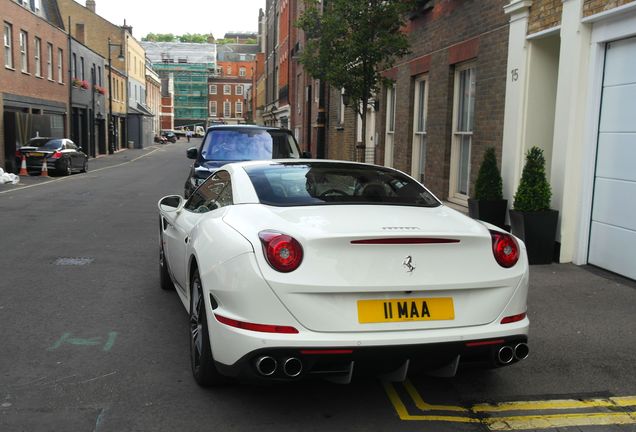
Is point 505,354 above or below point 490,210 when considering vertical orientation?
below

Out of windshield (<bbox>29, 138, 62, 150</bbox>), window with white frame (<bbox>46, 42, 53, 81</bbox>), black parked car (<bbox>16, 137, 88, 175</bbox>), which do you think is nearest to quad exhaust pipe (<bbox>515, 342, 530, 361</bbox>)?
black parked car (<bbox>16, 137, 88, 175</bbox>)

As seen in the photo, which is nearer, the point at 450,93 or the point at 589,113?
the point at 589,113

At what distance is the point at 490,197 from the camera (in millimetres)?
9328

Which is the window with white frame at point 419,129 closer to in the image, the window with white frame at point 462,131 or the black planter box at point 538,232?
the window with white frame at point 462,131

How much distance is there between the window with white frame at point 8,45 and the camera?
91.8 ft

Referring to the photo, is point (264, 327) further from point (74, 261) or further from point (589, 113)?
point (589, 113)

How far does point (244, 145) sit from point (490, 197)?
17.1 feet

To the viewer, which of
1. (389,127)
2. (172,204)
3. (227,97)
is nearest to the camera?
(172,204)

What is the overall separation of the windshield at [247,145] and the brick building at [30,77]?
1757 cm

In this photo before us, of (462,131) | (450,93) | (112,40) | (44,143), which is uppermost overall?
(112,40)

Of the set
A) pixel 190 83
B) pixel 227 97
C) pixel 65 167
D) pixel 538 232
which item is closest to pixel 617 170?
pixel 538 232

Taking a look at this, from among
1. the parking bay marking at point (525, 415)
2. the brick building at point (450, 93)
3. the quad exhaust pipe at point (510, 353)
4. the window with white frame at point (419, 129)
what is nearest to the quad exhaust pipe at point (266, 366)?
the parking bay marking at point (525, 415)

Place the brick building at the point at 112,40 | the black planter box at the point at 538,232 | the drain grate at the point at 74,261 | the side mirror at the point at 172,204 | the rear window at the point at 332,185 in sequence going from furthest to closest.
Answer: the brick building at the point at 112,40 → the drain grate at the point at 74,261 → the black planter box at the point at 538,232 → the side mirror at the point at 172,204 → the rear window at the point at 332,185

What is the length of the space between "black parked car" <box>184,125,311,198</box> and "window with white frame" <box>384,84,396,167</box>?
12.0 feet
